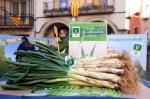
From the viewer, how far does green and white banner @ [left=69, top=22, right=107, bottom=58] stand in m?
3.00

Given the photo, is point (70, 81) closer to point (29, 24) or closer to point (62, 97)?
point (62, 97)

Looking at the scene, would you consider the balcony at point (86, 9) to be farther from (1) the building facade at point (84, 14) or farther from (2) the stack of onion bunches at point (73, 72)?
(2) the stack of onion bunches at point (73, 72)

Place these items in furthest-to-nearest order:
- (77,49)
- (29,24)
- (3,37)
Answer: (29,24), (3,37), (77,49)

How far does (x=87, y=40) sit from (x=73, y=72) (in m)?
0.69

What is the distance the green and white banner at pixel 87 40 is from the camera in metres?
3.00

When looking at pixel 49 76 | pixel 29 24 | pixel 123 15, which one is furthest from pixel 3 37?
pixel 29 24

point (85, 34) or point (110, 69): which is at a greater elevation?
point (85, 34)

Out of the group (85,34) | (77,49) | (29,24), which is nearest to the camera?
(77,49)

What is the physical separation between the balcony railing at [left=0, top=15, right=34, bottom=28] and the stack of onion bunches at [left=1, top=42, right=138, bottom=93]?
25.5 meters

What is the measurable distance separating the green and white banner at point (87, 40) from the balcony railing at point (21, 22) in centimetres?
2490

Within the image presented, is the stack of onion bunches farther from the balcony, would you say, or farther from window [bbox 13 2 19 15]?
window [bbox 13 2 19 15]

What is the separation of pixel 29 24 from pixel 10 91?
84.7 feet

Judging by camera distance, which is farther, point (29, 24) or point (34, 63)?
point (29, 24)

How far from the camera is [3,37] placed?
1136cm
